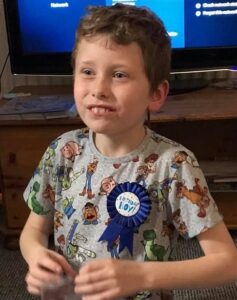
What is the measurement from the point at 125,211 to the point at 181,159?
14cm

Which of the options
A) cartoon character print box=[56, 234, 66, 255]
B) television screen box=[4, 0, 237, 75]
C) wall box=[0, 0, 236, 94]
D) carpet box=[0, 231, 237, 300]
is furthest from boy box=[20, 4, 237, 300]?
wall box=[0, 0, 236, 94]

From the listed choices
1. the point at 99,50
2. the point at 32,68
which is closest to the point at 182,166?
the point at 99,50

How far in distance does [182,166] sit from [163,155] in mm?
44

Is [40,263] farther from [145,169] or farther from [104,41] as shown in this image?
[104,41]

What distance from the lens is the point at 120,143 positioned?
38.6 inches

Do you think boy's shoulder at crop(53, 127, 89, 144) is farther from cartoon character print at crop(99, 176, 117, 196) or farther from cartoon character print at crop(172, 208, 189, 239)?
cartoon character print at crop(172, 208, 189, 239)

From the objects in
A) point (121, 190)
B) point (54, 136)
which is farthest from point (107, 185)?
point (54, 136)

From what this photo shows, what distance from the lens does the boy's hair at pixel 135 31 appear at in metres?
0.89

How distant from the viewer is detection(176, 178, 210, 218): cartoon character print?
3.04ft

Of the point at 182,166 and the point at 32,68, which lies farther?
the point at 32,68

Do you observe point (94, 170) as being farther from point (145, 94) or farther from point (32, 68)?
point (32, 68)

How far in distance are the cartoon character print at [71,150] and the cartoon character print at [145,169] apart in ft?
0.44

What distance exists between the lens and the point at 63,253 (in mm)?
1038

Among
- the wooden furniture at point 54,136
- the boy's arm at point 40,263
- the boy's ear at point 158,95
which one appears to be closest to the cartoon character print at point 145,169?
the boy's ear at point 158,95
